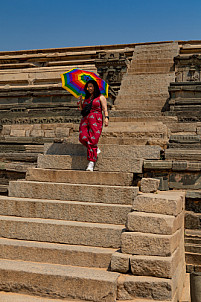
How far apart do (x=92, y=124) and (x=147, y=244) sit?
2857 millimetres

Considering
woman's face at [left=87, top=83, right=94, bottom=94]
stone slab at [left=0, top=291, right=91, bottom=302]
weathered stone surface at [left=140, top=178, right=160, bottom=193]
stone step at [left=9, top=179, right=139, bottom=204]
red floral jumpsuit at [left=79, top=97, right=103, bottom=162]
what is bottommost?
stone slab at [left=0, top=291, right=91, bottom=302]

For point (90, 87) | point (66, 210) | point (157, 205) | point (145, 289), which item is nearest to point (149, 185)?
point (157, 205)

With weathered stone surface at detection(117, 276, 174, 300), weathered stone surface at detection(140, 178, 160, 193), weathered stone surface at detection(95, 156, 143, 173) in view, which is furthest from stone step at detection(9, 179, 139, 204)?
weathered stone surface at detection(117, 276, 174, 300)

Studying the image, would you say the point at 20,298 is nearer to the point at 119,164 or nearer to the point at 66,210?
the point at 66,210

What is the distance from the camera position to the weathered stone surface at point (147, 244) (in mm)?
3977

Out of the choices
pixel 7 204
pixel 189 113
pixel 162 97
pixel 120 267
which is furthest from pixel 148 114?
pixel 120 267

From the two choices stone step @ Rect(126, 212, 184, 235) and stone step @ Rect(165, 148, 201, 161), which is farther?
stone step @ Rect(165, 148, 201, 161)

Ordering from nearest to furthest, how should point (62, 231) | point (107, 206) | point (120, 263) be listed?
point (120, 263) → point (62, 231) → point (107, 206)

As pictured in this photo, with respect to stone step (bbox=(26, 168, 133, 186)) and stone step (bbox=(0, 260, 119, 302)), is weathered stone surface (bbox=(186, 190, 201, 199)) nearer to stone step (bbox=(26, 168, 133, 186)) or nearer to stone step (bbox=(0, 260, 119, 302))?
stone step (bbox=(26, 168, 133, 186))

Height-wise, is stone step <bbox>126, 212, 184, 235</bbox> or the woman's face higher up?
the woman's face

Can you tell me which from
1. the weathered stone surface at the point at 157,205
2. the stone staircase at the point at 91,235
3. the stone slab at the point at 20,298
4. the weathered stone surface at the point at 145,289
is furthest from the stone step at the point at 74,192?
the stone slab at the point at 20,298

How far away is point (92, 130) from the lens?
20.5ft

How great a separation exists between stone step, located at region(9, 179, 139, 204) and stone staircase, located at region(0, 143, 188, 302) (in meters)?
0.02

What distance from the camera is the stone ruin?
3.91 meters
